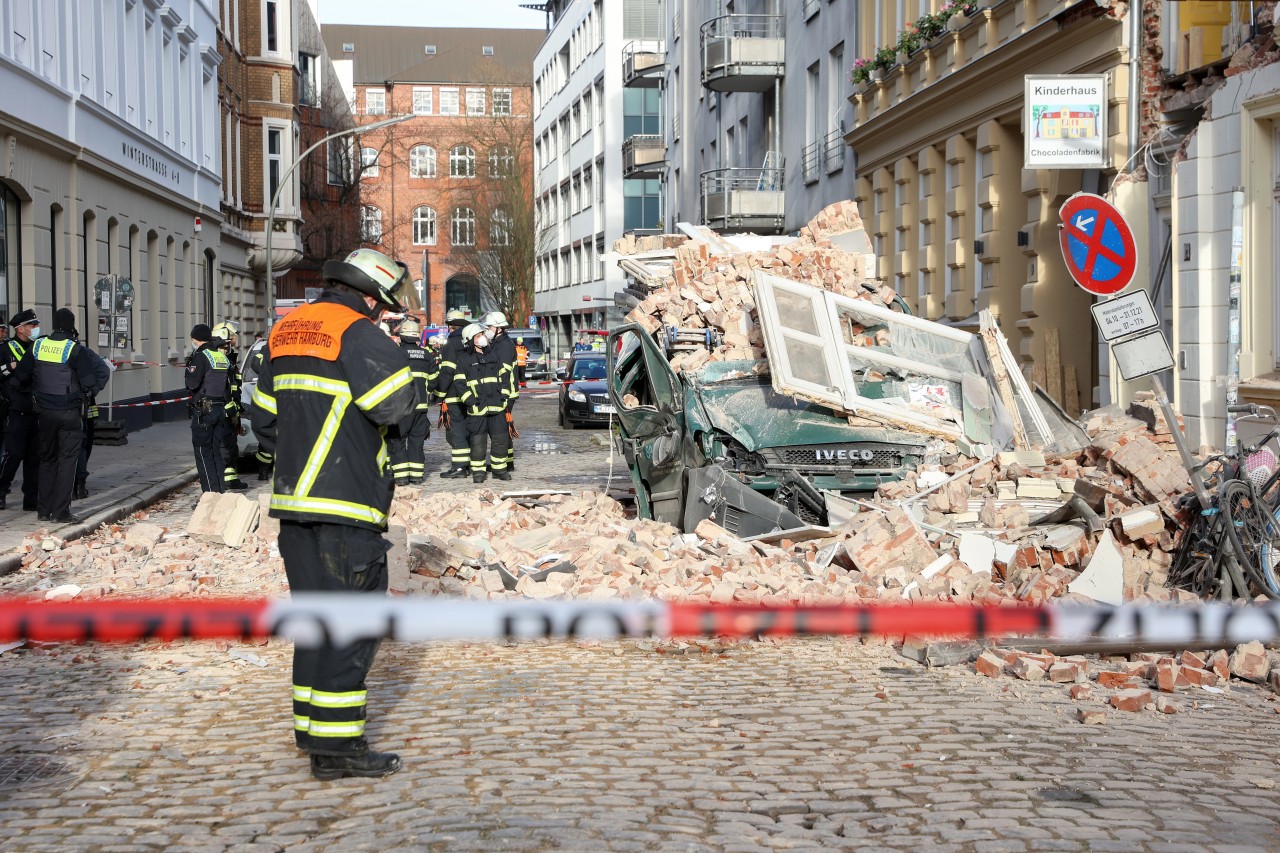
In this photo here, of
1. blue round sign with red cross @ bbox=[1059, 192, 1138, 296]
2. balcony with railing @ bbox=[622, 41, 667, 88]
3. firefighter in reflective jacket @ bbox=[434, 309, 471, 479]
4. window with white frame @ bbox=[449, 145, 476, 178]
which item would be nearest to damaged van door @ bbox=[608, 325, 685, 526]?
blue round sign with red cross @ bbox=[1059, 192, 1138, 296]

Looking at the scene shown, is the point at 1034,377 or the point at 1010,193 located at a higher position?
the point at 1010,193

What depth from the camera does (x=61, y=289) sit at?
2230 cm

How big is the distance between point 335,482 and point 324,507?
10cm

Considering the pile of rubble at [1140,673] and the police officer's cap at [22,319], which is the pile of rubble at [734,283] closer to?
the pile of rubble at [1140,673]

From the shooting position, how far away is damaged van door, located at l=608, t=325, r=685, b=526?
1044 centimetres

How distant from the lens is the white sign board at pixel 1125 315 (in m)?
8.39

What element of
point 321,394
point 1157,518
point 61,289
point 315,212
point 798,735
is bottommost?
point 798,735

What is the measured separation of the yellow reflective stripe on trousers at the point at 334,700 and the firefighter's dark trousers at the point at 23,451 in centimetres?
921

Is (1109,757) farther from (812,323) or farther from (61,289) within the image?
(61,289)

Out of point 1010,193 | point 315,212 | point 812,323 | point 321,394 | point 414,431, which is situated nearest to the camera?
point 321,394

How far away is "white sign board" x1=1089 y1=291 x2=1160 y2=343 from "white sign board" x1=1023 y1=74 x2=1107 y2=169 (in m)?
7.57

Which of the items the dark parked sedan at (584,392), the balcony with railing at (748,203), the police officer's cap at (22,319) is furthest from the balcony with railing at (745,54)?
the police officer's cap at (22,319)

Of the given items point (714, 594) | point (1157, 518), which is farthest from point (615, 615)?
point (1157, 518)

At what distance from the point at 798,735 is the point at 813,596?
239 centimetres
